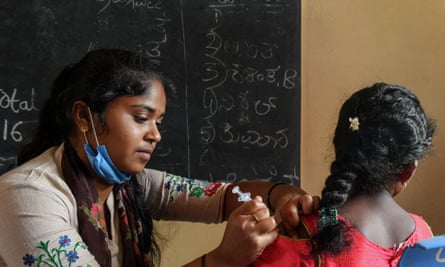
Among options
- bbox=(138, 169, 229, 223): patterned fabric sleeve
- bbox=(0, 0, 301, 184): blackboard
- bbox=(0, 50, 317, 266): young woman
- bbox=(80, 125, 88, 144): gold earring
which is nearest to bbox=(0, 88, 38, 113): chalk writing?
bbox=(0, 0, 301, 184): blackboard

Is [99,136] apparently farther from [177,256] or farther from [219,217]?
[177,256]

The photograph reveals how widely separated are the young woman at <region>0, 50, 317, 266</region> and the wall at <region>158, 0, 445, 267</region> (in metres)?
0.80

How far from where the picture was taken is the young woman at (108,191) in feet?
3.63

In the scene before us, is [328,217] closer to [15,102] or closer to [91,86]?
[91,86]

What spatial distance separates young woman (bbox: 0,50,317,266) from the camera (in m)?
1.11

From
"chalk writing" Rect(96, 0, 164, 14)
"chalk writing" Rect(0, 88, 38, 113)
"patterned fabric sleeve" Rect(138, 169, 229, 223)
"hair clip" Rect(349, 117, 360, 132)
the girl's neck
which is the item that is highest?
"chalk writing" Rect(96, 0, 164, 14)

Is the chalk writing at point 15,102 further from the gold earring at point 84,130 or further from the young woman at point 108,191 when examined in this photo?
the gold earring at point 84,130

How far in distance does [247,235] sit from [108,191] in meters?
0.59

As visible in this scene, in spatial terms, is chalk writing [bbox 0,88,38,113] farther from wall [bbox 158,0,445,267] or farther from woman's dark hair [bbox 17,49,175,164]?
wall [bbox 158,0,445,267]

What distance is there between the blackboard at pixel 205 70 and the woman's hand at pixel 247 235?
1217mm

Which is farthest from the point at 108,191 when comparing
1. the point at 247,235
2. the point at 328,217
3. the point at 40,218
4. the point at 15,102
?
the point at 15,102

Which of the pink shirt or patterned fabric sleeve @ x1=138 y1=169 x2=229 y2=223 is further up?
the pink shirt

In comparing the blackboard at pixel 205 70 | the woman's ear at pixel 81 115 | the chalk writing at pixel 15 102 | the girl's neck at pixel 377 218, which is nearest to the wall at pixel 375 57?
the blackboard at pixel 205 70

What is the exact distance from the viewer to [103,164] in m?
1.30
